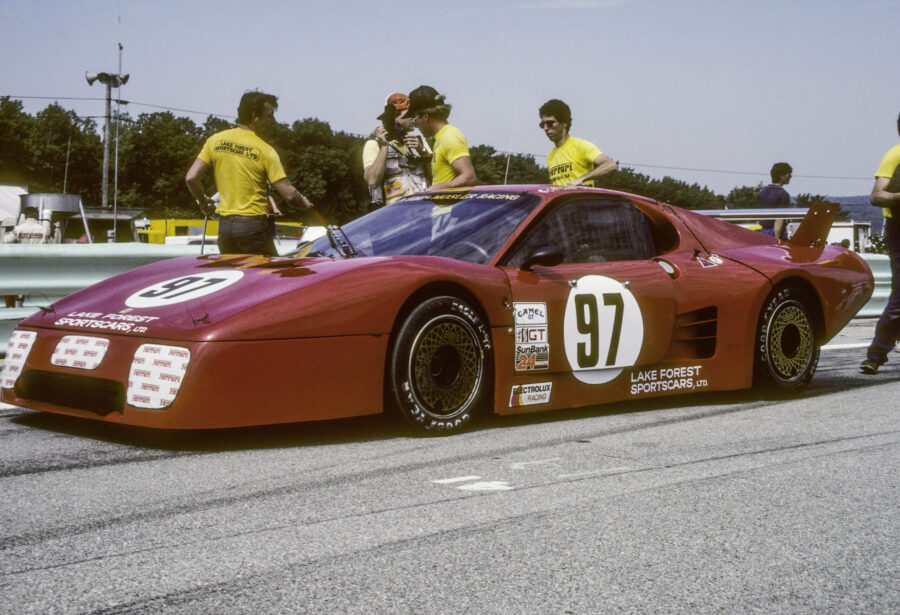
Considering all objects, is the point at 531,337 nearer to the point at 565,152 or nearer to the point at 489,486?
the point at 489,486

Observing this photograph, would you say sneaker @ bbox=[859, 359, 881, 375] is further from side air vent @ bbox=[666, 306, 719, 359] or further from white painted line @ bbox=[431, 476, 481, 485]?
white painted line @ bbox=[431, 476, 481, 485]

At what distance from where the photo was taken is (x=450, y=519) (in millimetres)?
3207

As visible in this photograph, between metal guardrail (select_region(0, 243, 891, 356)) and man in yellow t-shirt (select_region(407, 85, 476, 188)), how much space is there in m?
2.29

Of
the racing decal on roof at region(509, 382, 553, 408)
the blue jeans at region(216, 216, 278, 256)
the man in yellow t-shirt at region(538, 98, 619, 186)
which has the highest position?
the man in yellow t-shirt at region(538, 98, 619, 186)

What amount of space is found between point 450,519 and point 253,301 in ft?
4.59

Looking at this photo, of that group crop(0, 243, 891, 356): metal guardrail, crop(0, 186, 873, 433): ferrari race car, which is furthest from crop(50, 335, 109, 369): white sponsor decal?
crop(0, 243, 891, 356): metal guardrail

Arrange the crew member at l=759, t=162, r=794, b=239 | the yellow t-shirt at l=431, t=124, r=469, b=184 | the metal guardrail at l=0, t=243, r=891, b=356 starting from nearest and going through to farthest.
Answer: the yellow t-shirt at l=431, t=124, r=469, b=184 → the metal guardrail at l=0, t=243, r=891, b=356 → the crew member at l=759, t=162, r=794, b=239

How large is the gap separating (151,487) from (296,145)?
10384 cm

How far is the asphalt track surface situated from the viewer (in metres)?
2.51

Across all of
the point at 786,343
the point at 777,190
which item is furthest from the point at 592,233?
the point at 777,190

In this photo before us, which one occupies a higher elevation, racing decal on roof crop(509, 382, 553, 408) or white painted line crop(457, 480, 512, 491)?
racing decal on roof crop(509, 382, 553, 408)

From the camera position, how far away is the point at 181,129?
362 feet

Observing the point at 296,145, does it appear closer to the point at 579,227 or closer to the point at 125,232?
the point at 125,232

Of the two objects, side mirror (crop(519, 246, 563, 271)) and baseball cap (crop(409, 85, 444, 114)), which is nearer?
side mirror (crop(519, 246, 563, 271))
